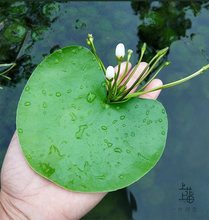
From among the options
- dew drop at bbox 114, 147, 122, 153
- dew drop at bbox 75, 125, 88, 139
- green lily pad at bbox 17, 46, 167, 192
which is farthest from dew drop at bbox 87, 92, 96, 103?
dew drop at bbox 114, 147, 122, 153

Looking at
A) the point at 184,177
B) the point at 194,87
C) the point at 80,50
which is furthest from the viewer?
the point at 194,87

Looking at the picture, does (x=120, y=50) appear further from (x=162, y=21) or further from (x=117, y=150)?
(x=162, y=21)

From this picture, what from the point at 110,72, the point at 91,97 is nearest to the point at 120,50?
the point at 110,72

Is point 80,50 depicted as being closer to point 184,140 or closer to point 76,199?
point 76,199

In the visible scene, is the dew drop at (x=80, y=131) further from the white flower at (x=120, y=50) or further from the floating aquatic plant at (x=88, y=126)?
the white flower at (x=120, y=50)

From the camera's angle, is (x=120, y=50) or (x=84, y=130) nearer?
(x=120, y=50)

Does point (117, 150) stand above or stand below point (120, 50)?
below

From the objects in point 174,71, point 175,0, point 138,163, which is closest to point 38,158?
point 138,163
